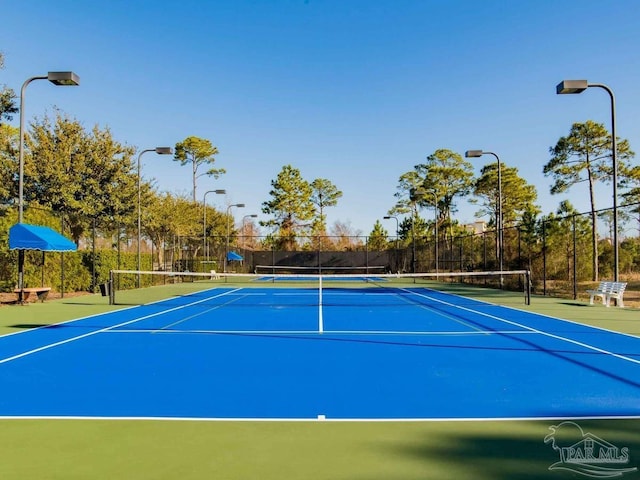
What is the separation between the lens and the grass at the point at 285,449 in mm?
3416

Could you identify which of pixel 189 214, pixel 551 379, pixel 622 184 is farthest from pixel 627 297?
pixel 189 214

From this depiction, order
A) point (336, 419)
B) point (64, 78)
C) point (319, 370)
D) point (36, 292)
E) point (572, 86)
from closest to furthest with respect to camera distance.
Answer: point (336, 419), point (319, 370), point (64, 78), point (572, 86), point (36, 292)

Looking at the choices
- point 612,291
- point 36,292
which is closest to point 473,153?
point 612,291

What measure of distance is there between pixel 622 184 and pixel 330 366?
32.5 meters

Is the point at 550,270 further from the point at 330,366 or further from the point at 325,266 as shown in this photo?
the point at 330,366

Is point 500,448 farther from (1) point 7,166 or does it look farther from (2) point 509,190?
(2) point 509,190

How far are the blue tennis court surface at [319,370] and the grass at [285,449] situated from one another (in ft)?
1.03

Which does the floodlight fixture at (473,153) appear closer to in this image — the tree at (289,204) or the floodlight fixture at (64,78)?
the floodlight fixture at (64,78)

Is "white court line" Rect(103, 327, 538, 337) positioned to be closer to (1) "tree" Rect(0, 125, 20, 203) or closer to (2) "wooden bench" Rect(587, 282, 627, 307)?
(2) "wooden bench" Rect(587, 282, 627, 307)

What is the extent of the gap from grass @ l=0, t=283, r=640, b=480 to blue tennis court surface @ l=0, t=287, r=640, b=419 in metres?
0.31

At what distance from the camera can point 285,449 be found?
3.84 m

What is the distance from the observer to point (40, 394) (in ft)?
17.7

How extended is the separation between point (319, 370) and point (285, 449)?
106 inches

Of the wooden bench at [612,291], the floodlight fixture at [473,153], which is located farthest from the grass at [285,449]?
the floodlight fixture at [473,153]
